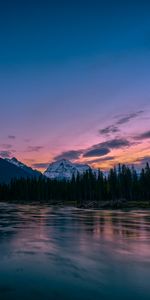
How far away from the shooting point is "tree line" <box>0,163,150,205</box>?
12412cm

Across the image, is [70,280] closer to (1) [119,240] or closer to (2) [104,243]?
(2) [104,243]

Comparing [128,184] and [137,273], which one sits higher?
[128,184]

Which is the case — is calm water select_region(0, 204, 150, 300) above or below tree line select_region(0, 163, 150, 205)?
below

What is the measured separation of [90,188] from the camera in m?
138

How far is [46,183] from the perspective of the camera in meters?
169

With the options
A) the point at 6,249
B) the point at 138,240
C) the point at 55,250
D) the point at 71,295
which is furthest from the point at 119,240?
the point at 71,295

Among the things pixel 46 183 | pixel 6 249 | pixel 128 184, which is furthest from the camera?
pixel 46 183

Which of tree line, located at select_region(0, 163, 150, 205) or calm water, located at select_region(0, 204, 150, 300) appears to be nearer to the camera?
calm water, located at select_region(0, 204, 150, 300)

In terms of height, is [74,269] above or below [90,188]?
below

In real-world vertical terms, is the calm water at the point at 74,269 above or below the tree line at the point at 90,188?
below

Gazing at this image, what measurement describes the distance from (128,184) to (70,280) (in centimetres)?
11450

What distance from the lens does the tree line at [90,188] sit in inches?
4887

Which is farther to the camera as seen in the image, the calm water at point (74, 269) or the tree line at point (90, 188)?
the tree line at point (90, 188)

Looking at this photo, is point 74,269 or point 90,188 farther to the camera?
point 90,188
